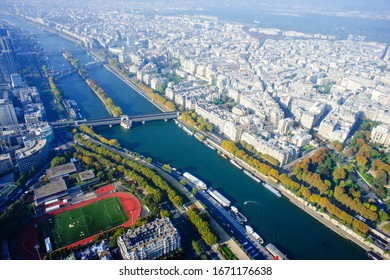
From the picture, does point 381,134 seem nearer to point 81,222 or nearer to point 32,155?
point 81,222

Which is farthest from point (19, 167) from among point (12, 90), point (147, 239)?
point (12, 90)

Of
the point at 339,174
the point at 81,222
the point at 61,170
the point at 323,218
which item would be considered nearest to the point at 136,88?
the point at 61,170

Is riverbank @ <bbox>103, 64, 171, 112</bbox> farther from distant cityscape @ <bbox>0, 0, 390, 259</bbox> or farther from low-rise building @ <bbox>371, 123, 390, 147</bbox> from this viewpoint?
low-rise building @ <bbox>371, 123, 390, 147</bbox>

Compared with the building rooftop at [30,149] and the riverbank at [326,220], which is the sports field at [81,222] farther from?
the riverbank at [326,220]

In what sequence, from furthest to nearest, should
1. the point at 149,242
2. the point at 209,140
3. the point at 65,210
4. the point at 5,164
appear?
the point at 209,140, the point at 5,164, the point at 65,210, the point at 149,242

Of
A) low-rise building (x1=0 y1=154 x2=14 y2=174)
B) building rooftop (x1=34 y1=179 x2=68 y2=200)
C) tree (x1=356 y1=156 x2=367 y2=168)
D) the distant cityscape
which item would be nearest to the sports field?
the distant cityscape

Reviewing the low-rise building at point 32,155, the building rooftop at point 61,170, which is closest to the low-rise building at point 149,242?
the building rooftop at point 61,170
